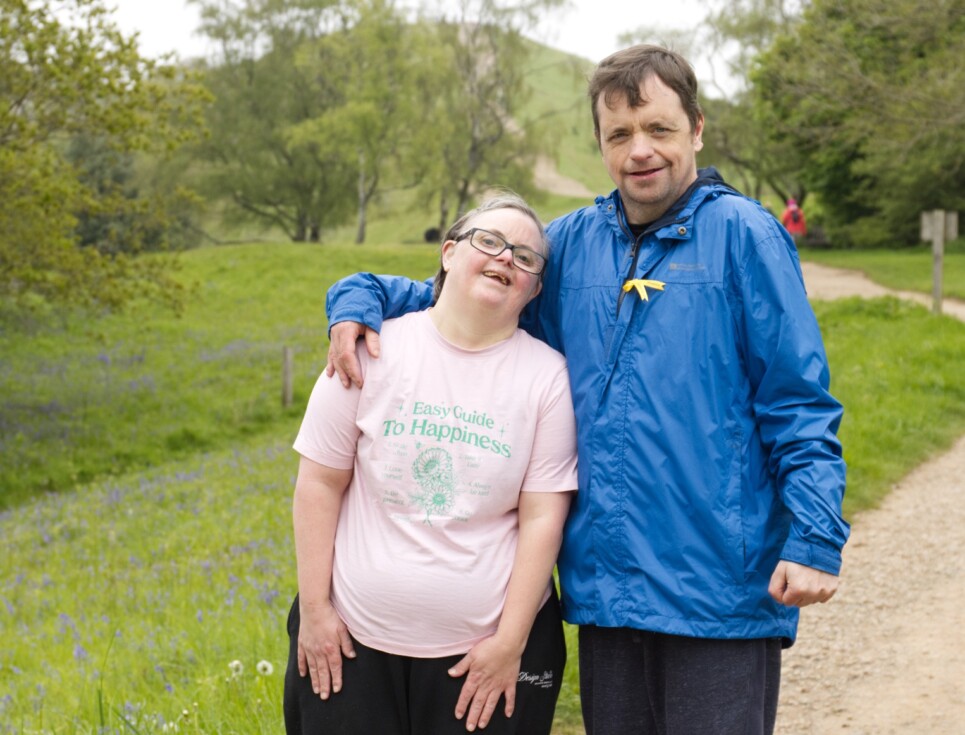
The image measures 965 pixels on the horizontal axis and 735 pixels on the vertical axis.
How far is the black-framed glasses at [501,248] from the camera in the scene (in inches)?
110

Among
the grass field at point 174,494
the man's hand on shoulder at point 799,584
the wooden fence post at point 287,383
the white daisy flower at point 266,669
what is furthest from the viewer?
the wooden fence post at point 287,383

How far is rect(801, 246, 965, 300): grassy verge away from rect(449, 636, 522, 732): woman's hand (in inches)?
732

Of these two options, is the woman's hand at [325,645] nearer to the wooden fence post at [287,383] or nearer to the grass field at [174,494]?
the grass field at [174,494]

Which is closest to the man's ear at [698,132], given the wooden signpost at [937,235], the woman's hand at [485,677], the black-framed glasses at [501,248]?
the black-framed glasses at [501,248]

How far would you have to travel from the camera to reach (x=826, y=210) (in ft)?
131

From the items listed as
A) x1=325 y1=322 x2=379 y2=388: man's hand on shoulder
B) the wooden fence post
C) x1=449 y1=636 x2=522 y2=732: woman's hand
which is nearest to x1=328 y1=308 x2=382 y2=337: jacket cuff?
x1=325 y1=322 x2=379 y2=388: man's hand on shoulder

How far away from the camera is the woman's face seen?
2.78 meters

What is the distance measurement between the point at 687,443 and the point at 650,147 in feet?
2.53

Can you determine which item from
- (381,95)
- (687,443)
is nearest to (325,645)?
(687,443)

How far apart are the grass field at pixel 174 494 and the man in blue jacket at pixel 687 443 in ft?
6.39

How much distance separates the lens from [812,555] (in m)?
2.51

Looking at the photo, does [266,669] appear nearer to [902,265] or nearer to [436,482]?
[436,482]

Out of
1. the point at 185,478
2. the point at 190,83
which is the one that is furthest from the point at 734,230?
the point at 190,83

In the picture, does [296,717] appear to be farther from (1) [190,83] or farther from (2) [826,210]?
(2) [826,210]
